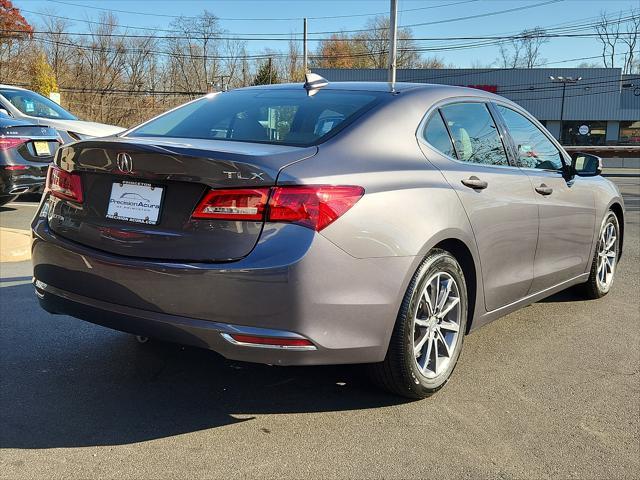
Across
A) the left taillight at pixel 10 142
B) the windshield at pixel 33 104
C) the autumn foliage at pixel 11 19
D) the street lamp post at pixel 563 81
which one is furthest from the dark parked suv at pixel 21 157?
the street lamp post at pixel 563 81

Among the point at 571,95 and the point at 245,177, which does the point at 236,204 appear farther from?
the point at 571,95

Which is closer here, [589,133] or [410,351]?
[410,351]

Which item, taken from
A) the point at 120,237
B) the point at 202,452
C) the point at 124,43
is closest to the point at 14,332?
the point at 120,237

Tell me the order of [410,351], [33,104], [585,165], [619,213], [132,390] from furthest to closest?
[33,104], [619,213], [585,165], [132,390], [410,351]

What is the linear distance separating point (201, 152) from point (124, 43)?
179 feet

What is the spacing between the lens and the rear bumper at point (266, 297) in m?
2.60

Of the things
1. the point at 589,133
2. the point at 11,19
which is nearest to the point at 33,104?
the point at 11,19

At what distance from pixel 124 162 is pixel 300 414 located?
1.48 meters

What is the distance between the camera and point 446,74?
56.1m

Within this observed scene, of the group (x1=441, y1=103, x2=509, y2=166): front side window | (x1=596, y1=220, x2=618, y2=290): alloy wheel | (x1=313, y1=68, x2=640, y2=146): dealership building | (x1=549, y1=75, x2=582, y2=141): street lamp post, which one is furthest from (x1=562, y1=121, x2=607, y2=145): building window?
(x1=441, y1=103, x2=509, y2=166): front side window

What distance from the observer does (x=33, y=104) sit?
10953mm

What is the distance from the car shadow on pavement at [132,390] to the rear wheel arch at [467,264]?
2.36 ft

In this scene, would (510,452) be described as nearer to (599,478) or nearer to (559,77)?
(599,478)

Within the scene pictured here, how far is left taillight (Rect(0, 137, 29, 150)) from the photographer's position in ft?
28.2
